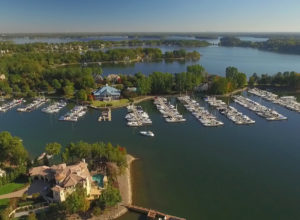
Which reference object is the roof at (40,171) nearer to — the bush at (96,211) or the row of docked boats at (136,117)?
the bush at (96,211)

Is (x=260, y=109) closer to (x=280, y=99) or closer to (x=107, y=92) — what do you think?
(x=280, y=99)

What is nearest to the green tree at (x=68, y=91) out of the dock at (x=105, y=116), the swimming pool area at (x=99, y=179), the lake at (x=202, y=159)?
the lake at (x=202, y=159)

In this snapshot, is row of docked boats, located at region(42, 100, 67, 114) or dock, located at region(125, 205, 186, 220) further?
row of docked boats, located at region(42, 100, 67, 114)

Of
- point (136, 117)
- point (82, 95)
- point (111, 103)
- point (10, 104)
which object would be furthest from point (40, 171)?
point (10, 104)

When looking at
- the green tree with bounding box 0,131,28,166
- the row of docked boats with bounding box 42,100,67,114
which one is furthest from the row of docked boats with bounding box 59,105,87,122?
the green tree with bounding box 0,131,28,166

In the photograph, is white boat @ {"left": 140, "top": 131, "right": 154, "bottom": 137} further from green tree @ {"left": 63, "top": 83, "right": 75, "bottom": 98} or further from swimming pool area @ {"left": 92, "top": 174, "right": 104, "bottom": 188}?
green tree @ {"left": 63, "top": 83, "right": 75, "bottom": 98}

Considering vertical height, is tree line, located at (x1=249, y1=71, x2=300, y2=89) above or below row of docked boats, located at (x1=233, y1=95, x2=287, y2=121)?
above
